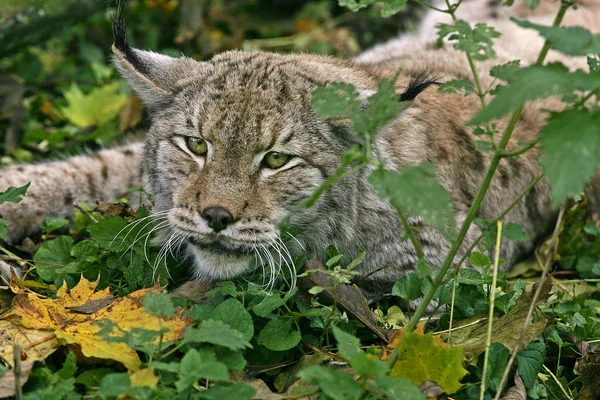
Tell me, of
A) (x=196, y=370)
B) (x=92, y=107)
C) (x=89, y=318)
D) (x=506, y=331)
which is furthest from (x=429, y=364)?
(x=92, y=107)

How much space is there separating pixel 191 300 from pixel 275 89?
1.09 metres

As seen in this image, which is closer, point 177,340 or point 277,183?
point 177,340

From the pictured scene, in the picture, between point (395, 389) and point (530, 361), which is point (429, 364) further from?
point (530, 361)

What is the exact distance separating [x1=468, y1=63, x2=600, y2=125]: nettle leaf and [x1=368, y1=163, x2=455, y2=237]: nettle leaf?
277 mm

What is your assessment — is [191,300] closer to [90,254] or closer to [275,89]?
[90,254]

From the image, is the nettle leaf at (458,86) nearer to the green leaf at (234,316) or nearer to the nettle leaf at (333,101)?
the nettle leaf at (333,101)

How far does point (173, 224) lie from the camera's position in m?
3.64

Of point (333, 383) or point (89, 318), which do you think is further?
point (89, 318)

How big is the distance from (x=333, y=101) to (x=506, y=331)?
128cm

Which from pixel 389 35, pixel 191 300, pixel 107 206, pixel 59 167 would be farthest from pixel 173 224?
pixel 389 35

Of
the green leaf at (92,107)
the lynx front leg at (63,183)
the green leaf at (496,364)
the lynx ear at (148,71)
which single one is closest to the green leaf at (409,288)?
the green leaf at (496,364)

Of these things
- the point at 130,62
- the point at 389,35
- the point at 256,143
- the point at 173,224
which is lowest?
the point at 389,35

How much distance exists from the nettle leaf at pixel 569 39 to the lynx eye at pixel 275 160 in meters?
1.51

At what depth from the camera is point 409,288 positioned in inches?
138
